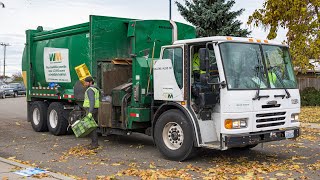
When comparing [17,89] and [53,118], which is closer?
[53,118]

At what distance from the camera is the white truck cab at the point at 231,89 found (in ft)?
25.3

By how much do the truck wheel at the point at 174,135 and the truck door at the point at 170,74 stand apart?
0.36 metres

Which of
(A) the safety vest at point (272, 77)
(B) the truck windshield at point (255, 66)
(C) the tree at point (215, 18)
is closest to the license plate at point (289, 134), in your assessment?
(B) the truck windshield at point (255, 66)

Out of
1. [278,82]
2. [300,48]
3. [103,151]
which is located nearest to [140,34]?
[103,151]

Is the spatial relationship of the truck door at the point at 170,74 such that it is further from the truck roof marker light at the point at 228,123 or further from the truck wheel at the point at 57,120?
the truck wheel at the point at 57,120

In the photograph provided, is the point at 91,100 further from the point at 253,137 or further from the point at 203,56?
the point at 253,137

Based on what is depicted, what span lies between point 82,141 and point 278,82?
5661 millimetres

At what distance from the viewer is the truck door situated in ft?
27.6

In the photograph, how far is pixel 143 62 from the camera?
9.62m

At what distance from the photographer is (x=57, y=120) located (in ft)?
41.4

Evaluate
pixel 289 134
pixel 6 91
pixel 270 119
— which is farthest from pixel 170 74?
pixel 6 91

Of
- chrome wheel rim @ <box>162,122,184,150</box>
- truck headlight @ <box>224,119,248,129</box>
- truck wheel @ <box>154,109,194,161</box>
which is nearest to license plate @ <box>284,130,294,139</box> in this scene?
truck headlight @ <box>224,119,248,129</box>

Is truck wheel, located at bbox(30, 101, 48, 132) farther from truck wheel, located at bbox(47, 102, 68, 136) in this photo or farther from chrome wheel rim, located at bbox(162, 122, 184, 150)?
chrome wheel rim, located at bbox(162, 122, 184, 150)

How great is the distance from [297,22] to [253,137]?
11921mm
